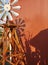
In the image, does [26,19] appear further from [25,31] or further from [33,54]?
[33,54]

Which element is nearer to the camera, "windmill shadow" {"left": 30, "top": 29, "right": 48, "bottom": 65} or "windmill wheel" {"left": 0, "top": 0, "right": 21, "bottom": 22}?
"windmill shadow" {"left": 30, "top": 29, "right": 48, "bottom": 65}

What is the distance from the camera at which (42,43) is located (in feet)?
11.0

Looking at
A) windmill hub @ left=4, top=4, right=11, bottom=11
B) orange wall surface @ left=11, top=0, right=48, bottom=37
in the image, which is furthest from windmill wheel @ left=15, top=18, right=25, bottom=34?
windmill hub @ left=4, top=4, right=11, bottom=11

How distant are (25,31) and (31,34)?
137mm

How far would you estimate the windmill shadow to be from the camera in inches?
130

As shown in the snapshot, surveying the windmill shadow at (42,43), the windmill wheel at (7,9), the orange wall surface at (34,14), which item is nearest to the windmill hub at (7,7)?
the windmill wheel at (7,9)

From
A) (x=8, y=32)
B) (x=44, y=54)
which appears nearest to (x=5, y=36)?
(x=8, y=32)

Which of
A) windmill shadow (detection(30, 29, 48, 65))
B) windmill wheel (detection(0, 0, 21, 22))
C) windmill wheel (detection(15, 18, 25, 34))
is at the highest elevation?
windmill wheel (detection(0, 0, 21, 22))

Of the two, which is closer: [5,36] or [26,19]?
[5,36]

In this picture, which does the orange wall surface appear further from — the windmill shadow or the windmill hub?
the windmill hub

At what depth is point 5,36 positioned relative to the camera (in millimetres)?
3064

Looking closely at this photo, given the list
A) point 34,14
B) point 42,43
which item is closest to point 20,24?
point 34,14

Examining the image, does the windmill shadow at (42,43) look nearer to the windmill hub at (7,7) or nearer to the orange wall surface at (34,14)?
the orange wall surface at (34,14)

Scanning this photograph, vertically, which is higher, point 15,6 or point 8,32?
point 15,6
